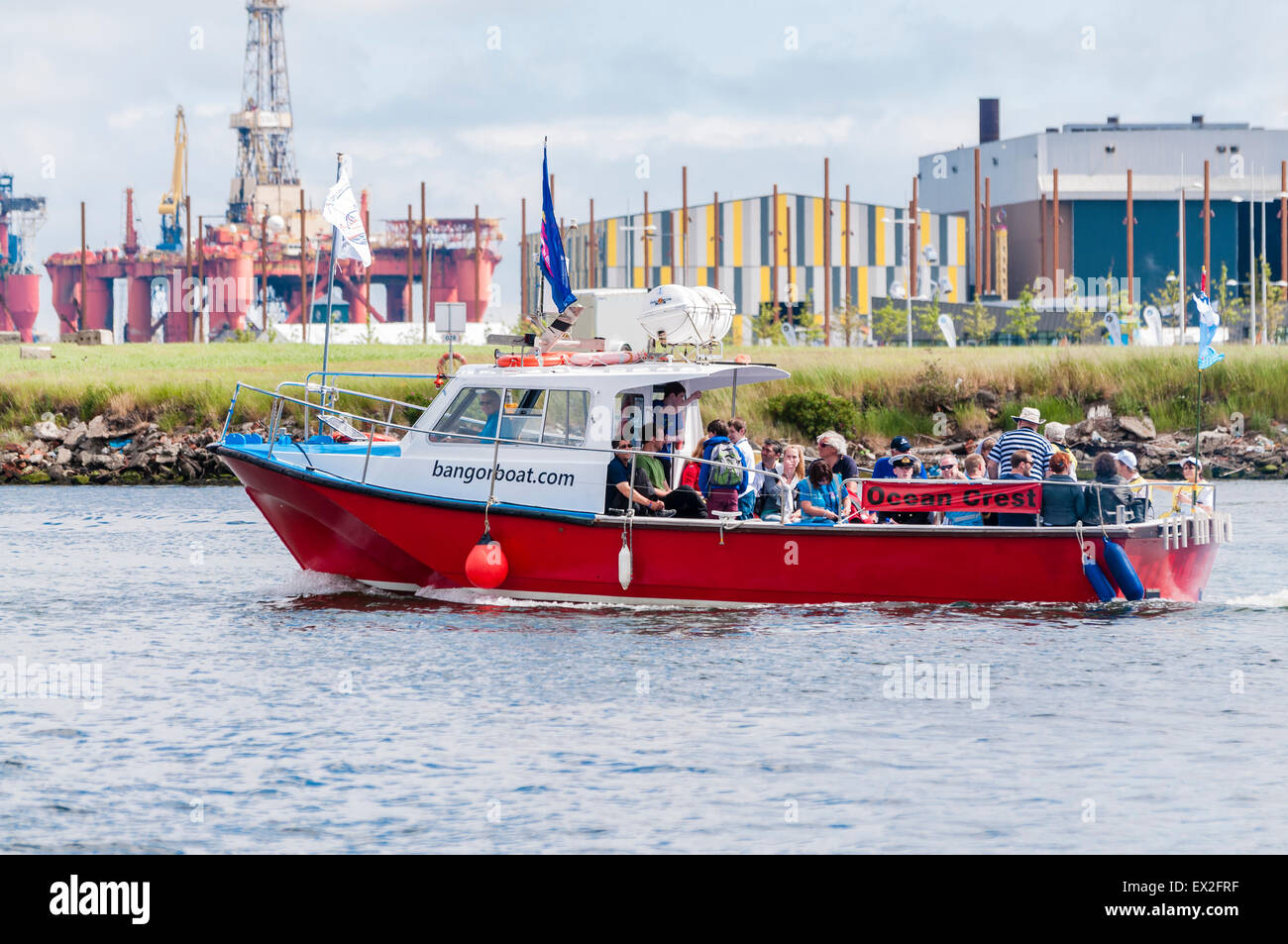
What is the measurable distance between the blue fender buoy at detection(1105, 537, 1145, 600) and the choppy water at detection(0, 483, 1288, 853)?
17.4 inches

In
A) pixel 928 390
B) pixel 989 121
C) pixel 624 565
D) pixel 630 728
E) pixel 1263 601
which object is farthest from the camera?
pixel 989 121

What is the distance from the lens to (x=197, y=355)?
6216 cm

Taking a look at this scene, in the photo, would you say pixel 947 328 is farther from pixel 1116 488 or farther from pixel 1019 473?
pixel 1116 488

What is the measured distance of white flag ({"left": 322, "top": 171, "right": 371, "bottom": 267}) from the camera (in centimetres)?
2000

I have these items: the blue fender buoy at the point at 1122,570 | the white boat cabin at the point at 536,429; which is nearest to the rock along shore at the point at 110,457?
the white boat cabin at the point at 536,429

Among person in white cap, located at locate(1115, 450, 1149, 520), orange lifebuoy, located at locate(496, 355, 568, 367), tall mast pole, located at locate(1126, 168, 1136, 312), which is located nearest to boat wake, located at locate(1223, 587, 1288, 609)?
person in white cap, located at locate(1115, 450, 1149, 520)

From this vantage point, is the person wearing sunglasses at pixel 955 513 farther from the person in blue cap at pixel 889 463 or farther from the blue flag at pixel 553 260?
the blue flag at pixel 553 260

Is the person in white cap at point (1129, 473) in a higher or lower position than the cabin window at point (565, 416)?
lower

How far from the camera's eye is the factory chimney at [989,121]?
9594cm

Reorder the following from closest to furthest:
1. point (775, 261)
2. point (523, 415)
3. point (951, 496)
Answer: point (951, 496), point (523, 415), point (775, 261)

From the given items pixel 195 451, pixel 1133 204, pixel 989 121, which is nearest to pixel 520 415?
pixel 195 451

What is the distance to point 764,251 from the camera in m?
77.1

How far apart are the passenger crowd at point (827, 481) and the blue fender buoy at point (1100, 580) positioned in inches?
19.5

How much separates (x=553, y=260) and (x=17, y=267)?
132m
